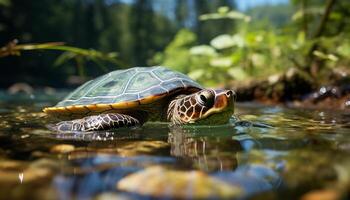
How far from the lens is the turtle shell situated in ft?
12.8

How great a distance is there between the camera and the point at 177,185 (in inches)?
62.5

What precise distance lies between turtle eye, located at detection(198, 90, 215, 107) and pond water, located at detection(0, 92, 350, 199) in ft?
1.95

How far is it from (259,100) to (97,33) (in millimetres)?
52392

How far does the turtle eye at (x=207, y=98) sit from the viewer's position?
3.60 m

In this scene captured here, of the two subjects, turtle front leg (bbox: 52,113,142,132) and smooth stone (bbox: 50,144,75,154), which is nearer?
smooth stone (bbox: 50,144,75,154)

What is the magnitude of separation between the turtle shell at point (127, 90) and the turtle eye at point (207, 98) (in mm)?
447

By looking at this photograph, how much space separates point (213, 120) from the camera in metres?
3.69

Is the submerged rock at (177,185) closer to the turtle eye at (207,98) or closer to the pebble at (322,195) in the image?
the pebble at (322,195)

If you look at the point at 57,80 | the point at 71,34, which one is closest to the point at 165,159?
the point at 57,80

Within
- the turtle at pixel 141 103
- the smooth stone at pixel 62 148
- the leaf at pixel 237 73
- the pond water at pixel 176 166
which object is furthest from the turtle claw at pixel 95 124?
the leaf at pixel 237 73

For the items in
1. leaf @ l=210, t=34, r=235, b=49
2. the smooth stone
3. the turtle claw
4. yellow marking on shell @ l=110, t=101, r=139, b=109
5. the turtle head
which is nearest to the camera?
the smooth stone

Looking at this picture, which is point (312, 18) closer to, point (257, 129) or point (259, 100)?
point (259, 100)

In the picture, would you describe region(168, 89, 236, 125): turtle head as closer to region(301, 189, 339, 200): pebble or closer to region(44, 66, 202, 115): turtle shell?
region(44, 66, 202, 115): turtle shell

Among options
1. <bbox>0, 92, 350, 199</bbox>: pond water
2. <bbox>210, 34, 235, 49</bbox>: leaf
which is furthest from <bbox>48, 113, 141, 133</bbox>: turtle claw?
<bbox>210, 34, 235, 49</bbox>: leaf
